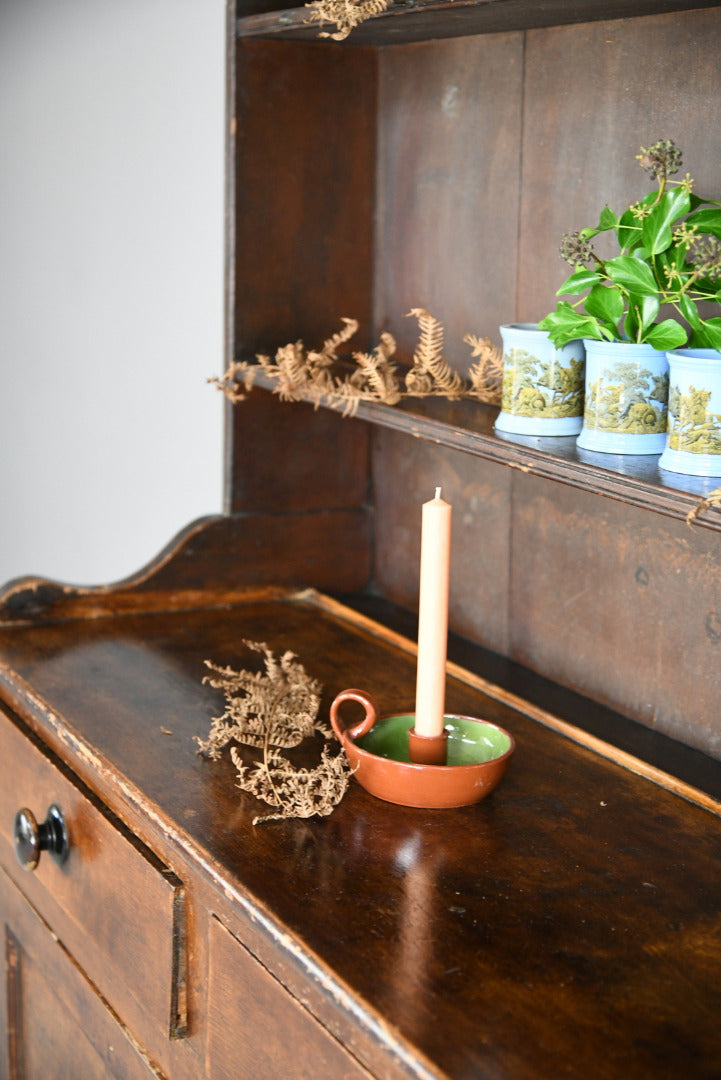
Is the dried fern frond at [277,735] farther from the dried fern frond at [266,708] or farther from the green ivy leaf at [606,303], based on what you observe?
the green ivy leaf at [606,303]

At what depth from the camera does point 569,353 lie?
1.18 meters

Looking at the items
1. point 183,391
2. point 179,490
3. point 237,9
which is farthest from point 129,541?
point 237,9

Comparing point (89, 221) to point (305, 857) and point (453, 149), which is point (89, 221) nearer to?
point (453, 149)

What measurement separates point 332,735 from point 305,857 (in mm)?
256

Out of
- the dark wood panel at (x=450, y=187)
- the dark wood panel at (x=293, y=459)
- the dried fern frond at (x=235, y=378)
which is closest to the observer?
the dark wood panel at (x=450, y=187)

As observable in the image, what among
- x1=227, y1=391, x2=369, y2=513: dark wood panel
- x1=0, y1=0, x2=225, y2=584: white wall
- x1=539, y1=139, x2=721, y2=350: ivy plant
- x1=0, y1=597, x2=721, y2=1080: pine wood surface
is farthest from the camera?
x1=0, y1=0, x2=225, y2=584: white wall

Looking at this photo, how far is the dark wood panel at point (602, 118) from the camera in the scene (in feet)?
4.07

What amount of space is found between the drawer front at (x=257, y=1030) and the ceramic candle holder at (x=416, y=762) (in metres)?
0.21

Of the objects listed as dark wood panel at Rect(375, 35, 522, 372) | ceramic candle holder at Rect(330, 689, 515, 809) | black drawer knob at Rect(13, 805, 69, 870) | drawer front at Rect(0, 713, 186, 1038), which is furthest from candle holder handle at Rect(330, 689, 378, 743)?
dark wood panel at Rect(375, 35, 522, 372)

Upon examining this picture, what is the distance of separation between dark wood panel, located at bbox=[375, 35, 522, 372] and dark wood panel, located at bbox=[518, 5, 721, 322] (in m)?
0.04

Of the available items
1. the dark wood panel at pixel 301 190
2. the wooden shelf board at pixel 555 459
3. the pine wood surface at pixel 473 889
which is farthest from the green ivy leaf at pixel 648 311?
the dark wood panel at pixel 301 190

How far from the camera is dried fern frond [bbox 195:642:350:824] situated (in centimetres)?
117

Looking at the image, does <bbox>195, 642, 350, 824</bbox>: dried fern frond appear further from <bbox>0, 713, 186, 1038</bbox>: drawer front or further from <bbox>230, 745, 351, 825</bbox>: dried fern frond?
<bbox>0, 713, 186, 1038</bbox>: drawer front

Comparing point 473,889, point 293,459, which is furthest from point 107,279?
point 473,889
